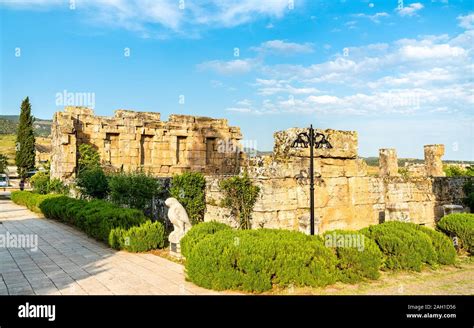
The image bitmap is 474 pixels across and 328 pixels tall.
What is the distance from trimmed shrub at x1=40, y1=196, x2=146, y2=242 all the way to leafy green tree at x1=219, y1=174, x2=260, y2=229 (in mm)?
3162

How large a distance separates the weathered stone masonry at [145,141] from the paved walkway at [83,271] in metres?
10.3

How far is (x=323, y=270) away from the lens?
698cm

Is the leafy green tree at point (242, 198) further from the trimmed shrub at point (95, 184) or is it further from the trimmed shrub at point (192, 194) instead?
the trimmed shrub at point (95, 184)

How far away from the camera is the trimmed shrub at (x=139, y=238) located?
1030 centimetres

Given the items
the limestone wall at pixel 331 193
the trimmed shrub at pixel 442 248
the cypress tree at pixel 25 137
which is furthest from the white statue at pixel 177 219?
the cypress tree at pixel 25 137

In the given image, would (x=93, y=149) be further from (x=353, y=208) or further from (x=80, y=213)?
(x=353, y=208)

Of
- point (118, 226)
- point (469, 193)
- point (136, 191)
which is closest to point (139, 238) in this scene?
point (118, 226)

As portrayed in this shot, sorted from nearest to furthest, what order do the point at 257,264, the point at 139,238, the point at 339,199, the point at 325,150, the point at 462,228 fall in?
the point at 257,264 → the point at 462,228 → the point at 139,238 → the point at 325,150 → the point at 339,199

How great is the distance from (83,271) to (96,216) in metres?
4.41

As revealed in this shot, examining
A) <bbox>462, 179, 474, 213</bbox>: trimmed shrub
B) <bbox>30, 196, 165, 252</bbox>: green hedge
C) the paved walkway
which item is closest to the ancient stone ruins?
<bbox>462, 179, 474, 213</bbox>: trimmed shrub

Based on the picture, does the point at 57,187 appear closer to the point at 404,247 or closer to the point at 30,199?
the point at 30,199

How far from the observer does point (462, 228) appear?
33.0ft

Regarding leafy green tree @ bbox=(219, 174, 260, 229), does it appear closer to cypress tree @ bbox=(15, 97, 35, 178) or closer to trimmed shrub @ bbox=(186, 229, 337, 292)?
trimmed shrub @ bbox=(186, 229, 337, 292)
